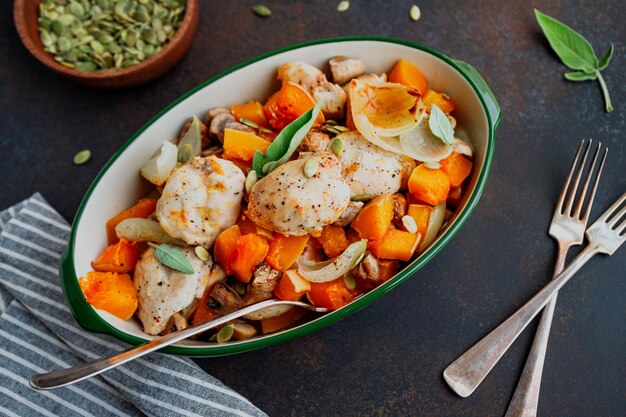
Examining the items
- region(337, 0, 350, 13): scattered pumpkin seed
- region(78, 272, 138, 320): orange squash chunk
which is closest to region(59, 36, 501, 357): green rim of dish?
region(78, 272, 138, 320): orange squash chunk

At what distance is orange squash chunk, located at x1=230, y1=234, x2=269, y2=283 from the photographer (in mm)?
2014

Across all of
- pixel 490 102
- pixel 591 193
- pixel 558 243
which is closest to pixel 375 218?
pixel 490 102

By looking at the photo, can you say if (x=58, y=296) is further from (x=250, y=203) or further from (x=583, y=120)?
(x=583, y=120)

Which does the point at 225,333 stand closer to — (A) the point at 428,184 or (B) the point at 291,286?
(B) the point at 291,286

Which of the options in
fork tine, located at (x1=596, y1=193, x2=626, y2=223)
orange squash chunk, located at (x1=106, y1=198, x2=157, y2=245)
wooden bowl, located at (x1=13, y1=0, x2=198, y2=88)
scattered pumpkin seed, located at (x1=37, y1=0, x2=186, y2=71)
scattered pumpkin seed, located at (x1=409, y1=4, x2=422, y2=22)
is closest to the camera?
orange squash chunk, located at (x1=106, y1=198, x2=157, y2=245)

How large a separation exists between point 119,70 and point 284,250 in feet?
3.60

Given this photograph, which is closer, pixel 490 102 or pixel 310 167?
pixel 310 167

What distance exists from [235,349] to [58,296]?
0.89 m

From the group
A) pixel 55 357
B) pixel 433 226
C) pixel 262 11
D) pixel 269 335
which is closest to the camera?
pixel 269 335

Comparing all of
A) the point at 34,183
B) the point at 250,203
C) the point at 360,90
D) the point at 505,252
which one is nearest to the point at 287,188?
the point at 250,203

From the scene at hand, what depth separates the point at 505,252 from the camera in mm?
2463

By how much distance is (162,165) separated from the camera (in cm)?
216

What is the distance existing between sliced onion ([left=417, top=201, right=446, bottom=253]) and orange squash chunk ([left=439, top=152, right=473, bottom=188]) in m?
0.10

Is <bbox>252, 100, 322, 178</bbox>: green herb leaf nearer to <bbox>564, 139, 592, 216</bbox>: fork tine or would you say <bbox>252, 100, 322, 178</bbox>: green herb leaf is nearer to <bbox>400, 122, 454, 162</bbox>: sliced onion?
<bbox>400, 122, 454, 162</bbox>: sliced onion
